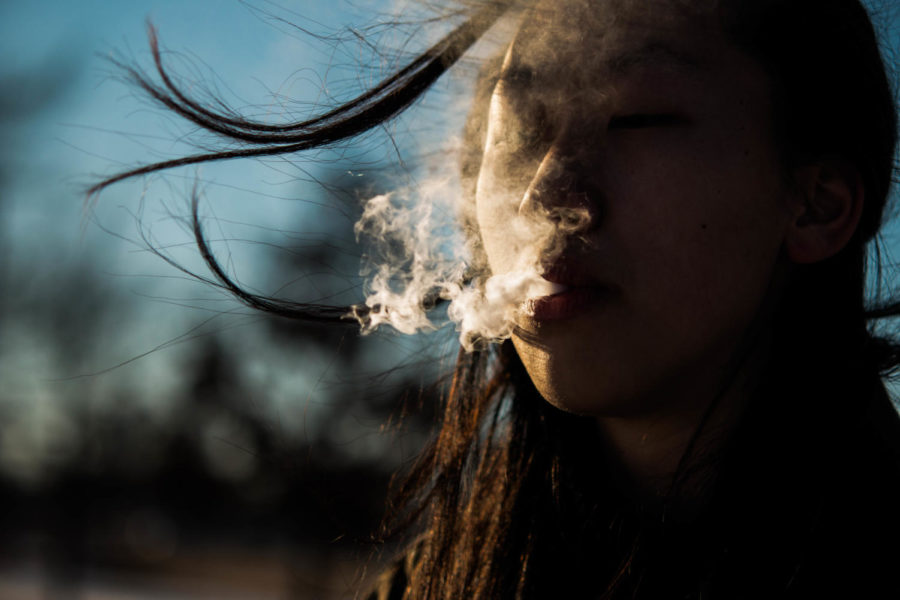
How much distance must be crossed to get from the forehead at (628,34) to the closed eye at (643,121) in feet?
0.35

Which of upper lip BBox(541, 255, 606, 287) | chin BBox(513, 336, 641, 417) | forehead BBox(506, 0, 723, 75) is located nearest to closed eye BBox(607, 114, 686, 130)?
forehead BBox(506, 0, 723, 75)

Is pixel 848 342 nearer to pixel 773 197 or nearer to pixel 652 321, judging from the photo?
pixel 773 197

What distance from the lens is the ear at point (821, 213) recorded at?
5.13 feet

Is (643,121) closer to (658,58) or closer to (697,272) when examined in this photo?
(658,58)

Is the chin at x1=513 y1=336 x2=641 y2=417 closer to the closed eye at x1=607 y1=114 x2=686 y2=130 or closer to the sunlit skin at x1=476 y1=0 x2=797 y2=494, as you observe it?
the sunlit skin at x1=476 y1=0 x2=797 y2=494

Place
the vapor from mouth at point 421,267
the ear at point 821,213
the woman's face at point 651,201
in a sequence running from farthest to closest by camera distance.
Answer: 1. the vapor from mouth at point 421,267
2. the ear at point 821,213
3. the woman's face at point 651,201

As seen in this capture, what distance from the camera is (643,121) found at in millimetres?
1475

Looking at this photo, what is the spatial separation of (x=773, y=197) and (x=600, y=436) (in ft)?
2.42

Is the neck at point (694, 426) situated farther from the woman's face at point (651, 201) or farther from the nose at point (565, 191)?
the nose at point (565, 191)

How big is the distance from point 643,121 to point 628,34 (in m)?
0.19

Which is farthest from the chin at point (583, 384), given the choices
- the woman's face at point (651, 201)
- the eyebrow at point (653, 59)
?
the eyebrow at point (653, 59)

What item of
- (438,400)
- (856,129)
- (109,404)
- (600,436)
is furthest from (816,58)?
(109,404)

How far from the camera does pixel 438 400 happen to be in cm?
253

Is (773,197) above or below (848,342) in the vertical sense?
above
